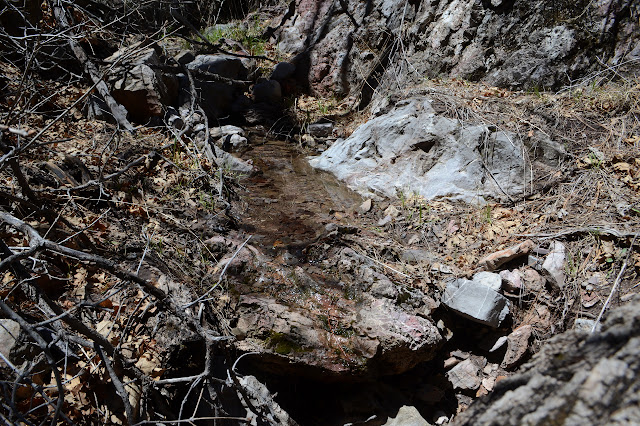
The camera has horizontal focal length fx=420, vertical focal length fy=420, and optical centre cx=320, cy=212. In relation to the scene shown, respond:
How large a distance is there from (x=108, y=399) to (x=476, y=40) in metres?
5.64

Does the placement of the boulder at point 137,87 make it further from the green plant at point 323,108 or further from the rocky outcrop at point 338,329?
the rocky outcrop at point 338,329

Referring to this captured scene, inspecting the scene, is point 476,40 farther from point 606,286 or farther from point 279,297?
point 279,297

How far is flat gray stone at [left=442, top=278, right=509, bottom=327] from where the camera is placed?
3078 millimetres

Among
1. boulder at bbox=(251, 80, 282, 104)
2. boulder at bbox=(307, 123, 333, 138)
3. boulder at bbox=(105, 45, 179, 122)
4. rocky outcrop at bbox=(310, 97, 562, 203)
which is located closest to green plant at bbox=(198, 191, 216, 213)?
rocky outcrop at bbox=(310, 97, 562, 203)

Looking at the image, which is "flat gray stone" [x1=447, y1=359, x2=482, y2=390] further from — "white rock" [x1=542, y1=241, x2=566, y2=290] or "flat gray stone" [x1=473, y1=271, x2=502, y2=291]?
"white rock" [x1=542, y1=241, x2=566, y2=290]

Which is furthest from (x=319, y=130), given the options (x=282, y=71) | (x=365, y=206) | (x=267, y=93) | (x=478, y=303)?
(x=478, y=303)

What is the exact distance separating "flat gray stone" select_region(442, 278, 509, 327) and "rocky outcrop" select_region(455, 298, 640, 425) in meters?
2.29

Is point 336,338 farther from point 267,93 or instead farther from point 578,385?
point 267,93

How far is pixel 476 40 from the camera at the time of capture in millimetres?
5535

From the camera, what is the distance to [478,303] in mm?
3088

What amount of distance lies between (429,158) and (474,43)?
2115 millimetres

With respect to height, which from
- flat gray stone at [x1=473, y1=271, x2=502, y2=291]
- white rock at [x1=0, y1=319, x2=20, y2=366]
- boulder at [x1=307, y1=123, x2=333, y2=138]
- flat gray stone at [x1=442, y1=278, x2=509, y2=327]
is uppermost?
white rock at [x1=0, y1=319, x2=20, y2=366]

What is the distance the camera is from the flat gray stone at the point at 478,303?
308 centimetres

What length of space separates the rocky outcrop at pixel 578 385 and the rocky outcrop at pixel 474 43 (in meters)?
4.90
